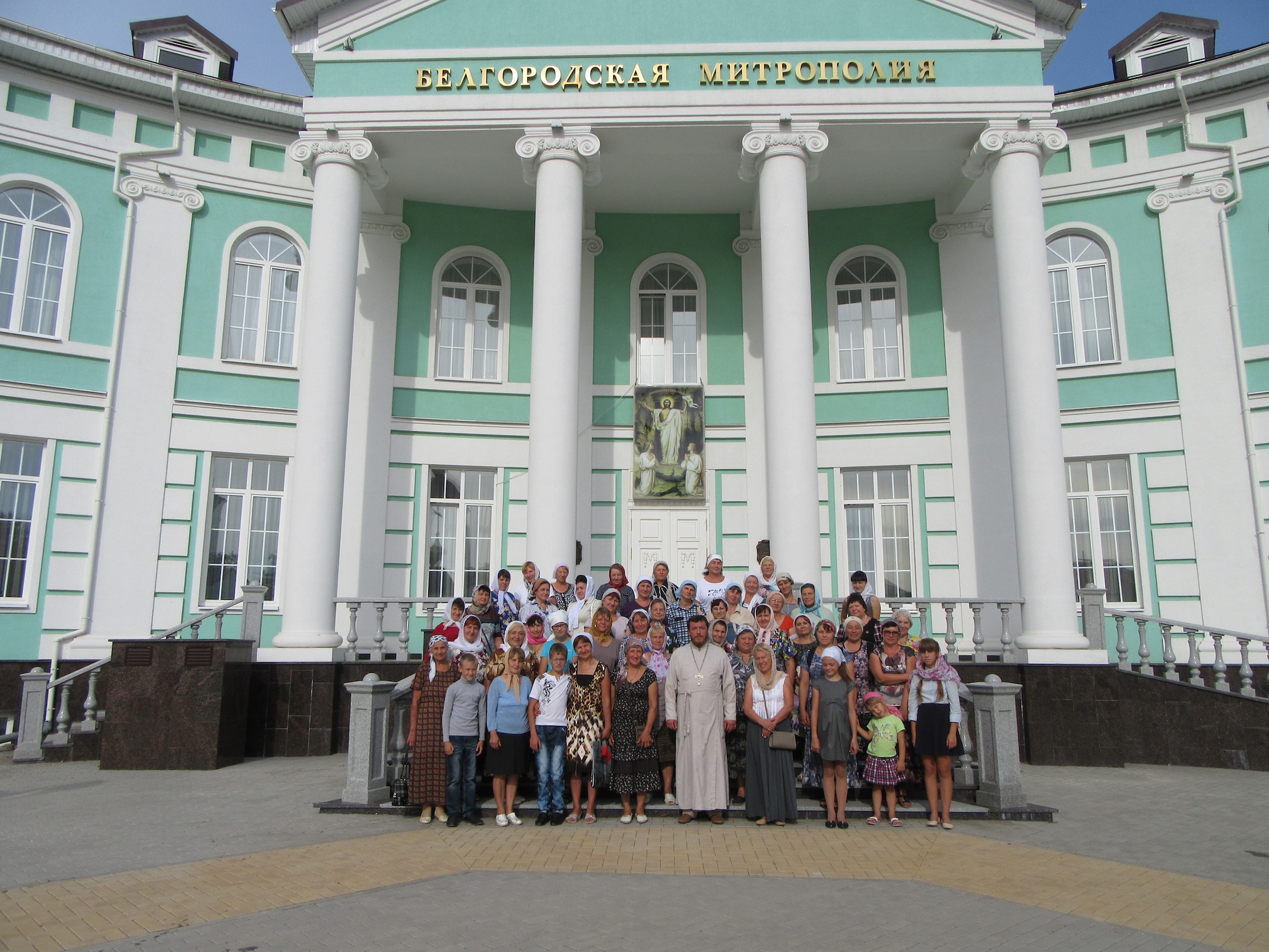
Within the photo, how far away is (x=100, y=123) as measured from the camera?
15.4 m

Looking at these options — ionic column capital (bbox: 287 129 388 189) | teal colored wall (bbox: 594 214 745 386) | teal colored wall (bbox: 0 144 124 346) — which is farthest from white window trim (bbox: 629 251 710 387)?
teal colored wall (bbox: 0 144 124 346)

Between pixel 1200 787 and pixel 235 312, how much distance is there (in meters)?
15.8

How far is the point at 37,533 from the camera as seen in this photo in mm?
14211

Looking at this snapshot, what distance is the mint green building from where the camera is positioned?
13.5 m

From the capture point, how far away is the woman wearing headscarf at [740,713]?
315 inches

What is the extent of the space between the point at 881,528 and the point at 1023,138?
258 inches

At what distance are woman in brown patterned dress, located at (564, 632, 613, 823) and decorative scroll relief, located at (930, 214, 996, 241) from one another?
11812mm

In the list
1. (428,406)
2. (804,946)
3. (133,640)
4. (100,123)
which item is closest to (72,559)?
(133,640)

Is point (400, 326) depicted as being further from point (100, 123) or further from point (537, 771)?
point (537, 771)

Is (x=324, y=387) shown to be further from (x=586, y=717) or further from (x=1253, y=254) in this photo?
(x=1253, y=254)

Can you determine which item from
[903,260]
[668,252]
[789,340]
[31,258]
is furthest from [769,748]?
[31,258]

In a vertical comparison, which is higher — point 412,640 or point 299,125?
point 299,125

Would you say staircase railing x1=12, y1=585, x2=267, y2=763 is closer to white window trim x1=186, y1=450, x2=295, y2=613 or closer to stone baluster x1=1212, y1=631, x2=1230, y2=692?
white window trim x1=186, y1=450, x2=295, y2=613

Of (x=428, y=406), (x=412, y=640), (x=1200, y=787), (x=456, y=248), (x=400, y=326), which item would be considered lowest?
(x=1200, y=787)
